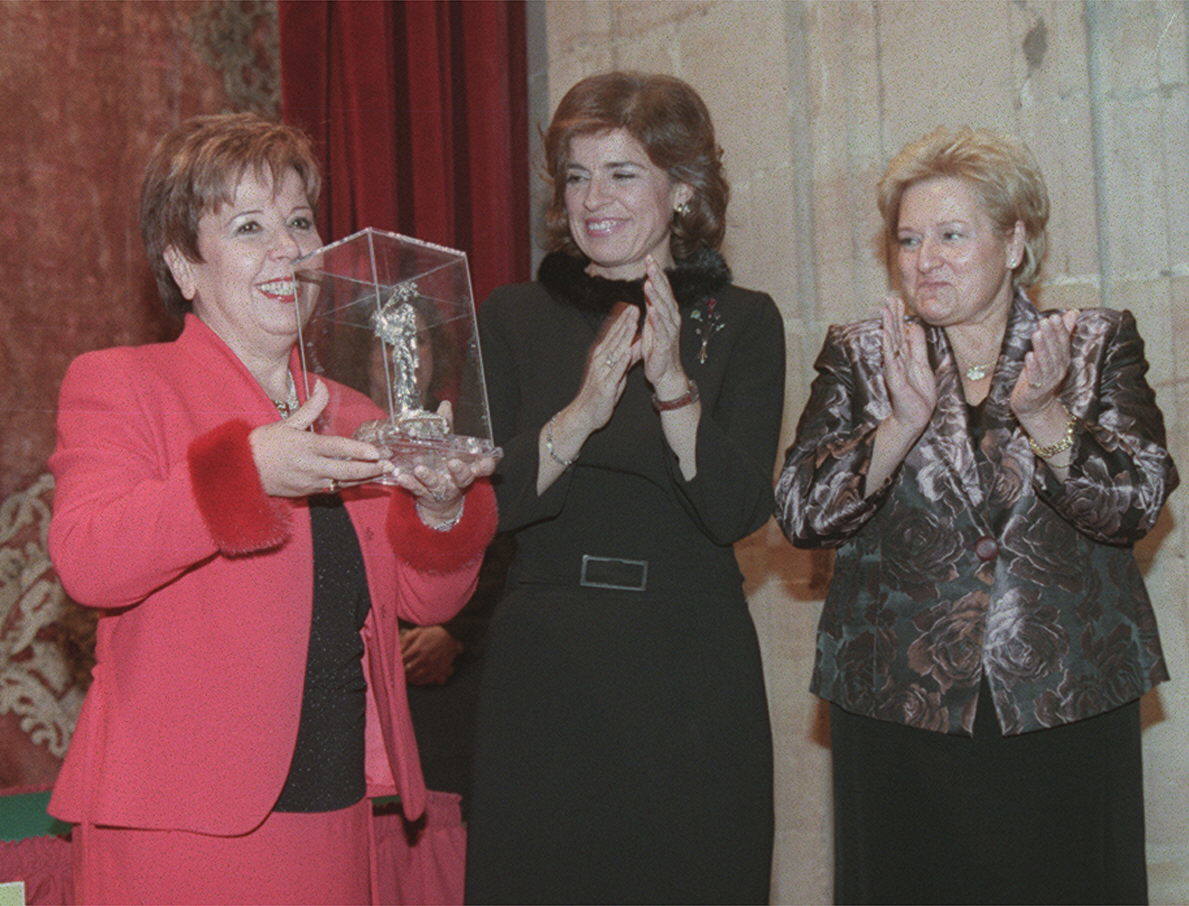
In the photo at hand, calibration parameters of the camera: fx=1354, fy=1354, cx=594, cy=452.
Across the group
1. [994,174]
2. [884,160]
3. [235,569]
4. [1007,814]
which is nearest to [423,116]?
[884,160]

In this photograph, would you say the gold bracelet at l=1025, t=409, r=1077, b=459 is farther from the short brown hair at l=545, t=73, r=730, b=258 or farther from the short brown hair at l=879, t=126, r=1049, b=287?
the short brown hair at l=545, t=73, r=730, b=258

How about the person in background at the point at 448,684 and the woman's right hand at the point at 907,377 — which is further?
the person in background at the point at 448,684

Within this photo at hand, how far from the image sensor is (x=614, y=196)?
107 inches

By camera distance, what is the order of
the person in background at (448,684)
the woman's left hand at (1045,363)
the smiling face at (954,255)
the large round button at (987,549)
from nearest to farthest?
1. the woman's left hand at (1045,363)
2. the large round button at (987,549)
3. the smiling face at (954,255)
4. the person in background at (448,684)

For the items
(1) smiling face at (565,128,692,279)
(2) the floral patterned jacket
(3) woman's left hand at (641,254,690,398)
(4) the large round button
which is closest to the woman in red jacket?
(3) woman's left hand at (641,254,690,398)

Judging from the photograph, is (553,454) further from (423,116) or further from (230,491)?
(423,116)

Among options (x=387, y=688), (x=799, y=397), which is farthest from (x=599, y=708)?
(x=799, y=397)

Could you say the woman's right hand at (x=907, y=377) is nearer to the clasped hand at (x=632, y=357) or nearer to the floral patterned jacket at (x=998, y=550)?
the floral patterned jacket at (x=998, y=550)

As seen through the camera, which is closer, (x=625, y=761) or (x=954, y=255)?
(x=625, y=761)

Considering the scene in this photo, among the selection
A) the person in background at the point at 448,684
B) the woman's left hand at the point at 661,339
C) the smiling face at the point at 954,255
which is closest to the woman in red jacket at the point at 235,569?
the woman's left hand at the point at 661,339

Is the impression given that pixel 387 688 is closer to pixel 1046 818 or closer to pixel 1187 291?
pixel 1046 818

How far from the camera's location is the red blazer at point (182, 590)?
179 centimetres

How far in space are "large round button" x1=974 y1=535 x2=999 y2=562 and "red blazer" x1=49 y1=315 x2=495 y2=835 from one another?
1084mm

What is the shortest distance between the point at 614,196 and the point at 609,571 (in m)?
0.76
